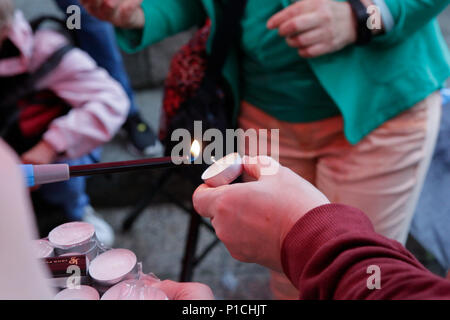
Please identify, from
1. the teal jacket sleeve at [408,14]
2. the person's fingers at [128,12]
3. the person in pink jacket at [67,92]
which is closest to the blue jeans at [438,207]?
the teal jacket sleeve at [408,14]

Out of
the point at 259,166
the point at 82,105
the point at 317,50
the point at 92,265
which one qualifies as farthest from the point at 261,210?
the point at 82,105

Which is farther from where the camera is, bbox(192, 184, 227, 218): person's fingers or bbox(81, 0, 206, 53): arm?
bbox(81, 0, 206, 53): arm

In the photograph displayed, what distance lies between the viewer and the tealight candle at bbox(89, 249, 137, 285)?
1.34 ft

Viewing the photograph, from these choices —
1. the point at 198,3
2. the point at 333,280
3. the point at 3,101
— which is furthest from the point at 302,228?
the point at 3,101

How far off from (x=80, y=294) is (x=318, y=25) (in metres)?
0.47

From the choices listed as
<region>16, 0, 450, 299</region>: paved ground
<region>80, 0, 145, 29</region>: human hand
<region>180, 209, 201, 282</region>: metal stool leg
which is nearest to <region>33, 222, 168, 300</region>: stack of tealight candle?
<region>80, 0, 145, 29</region>: human hand

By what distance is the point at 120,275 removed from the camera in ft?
1.35

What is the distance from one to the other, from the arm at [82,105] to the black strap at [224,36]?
1.13 feet

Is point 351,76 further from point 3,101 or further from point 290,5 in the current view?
point 3,101

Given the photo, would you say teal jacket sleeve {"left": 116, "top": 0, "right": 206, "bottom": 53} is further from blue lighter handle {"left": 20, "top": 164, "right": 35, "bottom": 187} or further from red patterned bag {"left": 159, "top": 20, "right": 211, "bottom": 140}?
blue lighter handle {"left": 20, "top": 164, "right": 35, "bottom": 187}

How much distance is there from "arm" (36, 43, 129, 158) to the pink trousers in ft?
1.43

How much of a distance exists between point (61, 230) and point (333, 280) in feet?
0.89

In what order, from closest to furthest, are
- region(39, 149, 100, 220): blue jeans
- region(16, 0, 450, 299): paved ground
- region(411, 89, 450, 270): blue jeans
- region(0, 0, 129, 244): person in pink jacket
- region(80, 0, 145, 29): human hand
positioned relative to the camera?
region(80, 0, 145, 29): human hand, region(411, 89, 450, 270): blue jeans, region(0, 0, 129, 244): person in pink jacket, region(39, 149, 100, 220): blue jeans, region(16, 0, 450, 299): paved ground

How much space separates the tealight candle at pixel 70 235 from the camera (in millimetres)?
430
